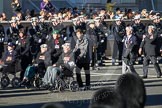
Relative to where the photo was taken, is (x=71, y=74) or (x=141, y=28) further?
(x=141, y=28)

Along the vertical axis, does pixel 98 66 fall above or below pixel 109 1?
below

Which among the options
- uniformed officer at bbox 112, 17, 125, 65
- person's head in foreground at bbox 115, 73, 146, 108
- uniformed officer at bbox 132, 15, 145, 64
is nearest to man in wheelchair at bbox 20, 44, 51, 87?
uniformed officer at bbox 112, 17, 125, 65

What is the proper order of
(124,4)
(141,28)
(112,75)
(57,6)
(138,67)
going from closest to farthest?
(112,75), (138,67), (141,28), (57,6), (124,4)

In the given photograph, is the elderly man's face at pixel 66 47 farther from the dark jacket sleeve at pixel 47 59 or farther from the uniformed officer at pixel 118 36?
the uniformed officer at pixel 118 36

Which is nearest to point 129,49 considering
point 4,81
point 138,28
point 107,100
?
point 4,81

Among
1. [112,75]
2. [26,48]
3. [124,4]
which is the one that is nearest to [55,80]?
[26,48]

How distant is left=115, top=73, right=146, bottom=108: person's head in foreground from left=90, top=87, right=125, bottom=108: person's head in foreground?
0.34ft

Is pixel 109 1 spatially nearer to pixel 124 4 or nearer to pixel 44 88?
pixel 124 4

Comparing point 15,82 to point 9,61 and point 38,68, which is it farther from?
point 38,68

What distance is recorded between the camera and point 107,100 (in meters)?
2.99

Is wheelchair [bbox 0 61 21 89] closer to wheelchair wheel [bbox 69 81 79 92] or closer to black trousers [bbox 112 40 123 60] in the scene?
wheelchair wheel [bbox 69 81 79 92]

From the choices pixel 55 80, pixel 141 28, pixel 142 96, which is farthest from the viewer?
pixel 141 28

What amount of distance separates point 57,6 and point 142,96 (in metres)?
28.4

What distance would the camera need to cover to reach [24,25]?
21047mm
